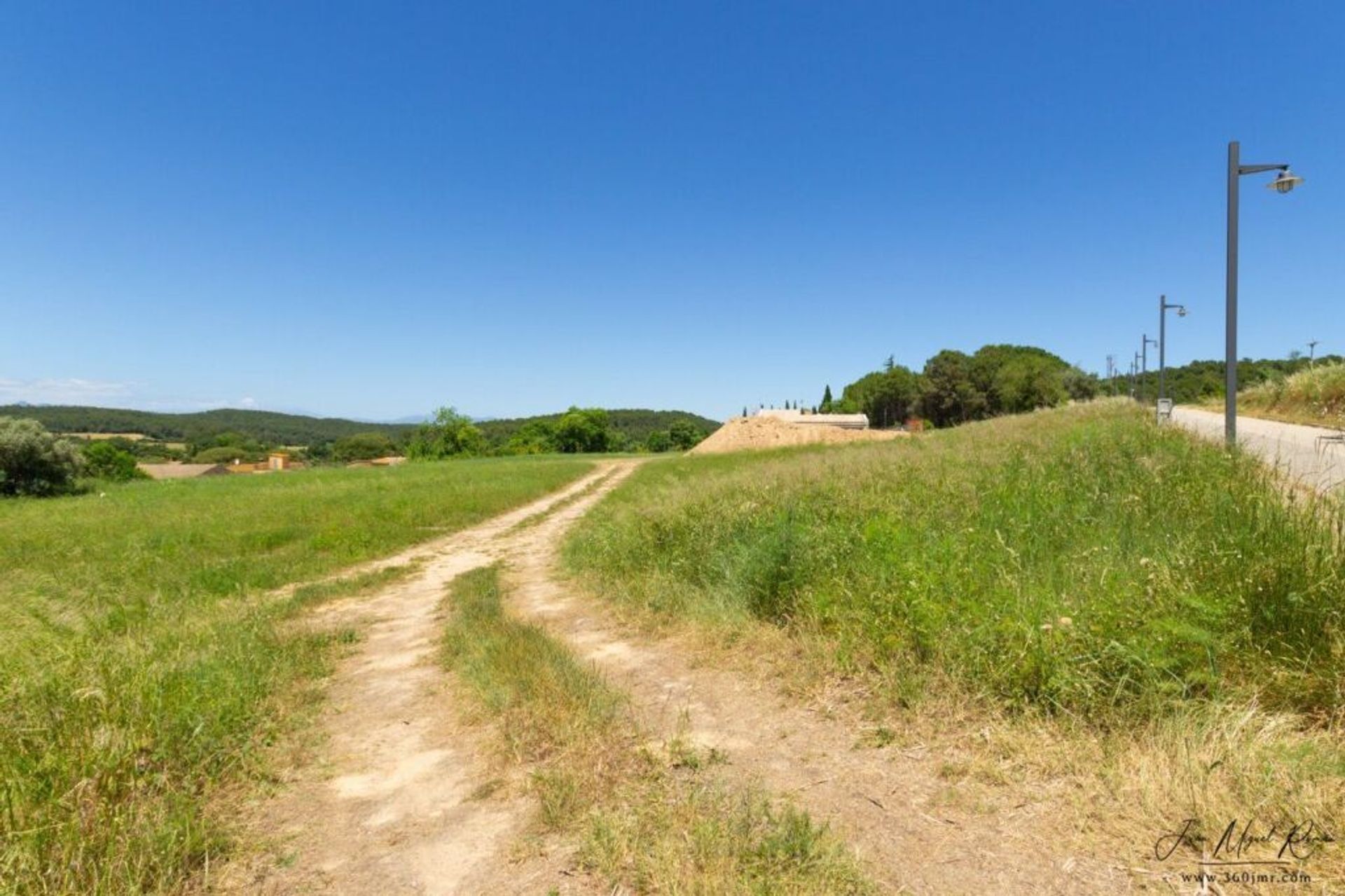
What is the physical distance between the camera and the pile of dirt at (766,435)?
47.3 metres

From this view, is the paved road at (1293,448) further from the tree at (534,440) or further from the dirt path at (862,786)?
the tree at (534,440)

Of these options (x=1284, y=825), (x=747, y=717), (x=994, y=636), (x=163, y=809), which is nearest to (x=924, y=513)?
(x=994, y=636)

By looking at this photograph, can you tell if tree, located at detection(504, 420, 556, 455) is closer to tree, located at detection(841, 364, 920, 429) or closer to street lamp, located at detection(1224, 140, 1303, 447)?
tree, located at detection(841, 364, 920, 429)

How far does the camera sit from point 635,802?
283cm

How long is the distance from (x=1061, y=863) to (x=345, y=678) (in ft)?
17.8

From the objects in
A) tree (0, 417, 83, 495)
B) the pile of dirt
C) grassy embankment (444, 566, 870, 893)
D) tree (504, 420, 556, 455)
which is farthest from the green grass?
tree (504, 420, 556, 455)

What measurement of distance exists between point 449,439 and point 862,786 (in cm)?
9535

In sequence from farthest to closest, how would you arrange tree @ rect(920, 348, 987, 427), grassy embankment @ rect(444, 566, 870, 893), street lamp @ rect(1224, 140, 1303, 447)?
1. tree @ rect(920, 348, 987, 427)
2. street lamp @ rect(1224, 140, 1303, 447)
3. grassy embankment @ rect(444, 566, 870, 893)

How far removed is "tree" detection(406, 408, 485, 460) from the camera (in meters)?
90.2

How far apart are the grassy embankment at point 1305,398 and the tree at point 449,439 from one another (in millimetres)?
84753

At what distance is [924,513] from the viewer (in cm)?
647

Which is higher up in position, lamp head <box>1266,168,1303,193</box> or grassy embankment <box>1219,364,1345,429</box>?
lamp head <box>1266,168,1303,193</box>

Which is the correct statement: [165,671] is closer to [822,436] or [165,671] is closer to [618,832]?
[618,832]

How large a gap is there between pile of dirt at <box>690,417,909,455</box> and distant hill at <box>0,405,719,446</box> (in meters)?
72.1
